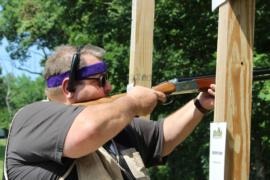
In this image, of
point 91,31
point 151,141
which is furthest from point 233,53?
point 91,31

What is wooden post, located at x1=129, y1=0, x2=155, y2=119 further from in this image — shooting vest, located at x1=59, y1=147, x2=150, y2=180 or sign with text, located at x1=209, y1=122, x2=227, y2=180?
sign with text, located at x1=209, y1=122, x2=227, y2=180

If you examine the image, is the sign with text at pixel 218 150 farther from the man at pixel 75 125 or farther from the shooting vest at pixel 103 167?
the shooting vest at pixel 103 167

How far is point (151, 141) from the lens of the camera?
343 cm

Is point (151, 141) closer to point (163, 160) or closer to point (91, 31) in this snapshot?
point (163, 160)

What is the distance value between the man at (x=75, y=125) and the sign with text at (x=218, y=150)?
46 cm

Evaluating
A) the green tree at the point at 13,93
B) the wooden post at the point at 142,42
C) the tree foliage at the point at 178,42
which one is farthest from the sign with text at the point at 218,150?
the green tree at the point at 13,93

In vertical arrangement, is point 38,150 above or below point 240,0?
below

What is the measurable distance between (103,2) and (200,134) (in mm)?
2814

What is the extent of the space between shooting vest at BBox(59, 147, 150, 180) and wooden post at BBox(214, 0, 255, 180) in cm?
68

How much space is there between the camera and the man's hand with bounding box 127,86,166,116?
2859mm

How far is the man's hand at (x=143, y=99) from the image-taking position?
286 cm

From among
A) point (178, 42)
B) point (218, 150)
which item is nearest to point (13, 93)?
point (178, 42)

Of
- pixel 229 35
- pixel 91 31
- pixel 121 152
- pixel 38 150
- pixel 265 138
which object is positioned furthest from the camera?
pixel 91 31

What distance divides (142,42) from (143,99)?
90 centimetres
